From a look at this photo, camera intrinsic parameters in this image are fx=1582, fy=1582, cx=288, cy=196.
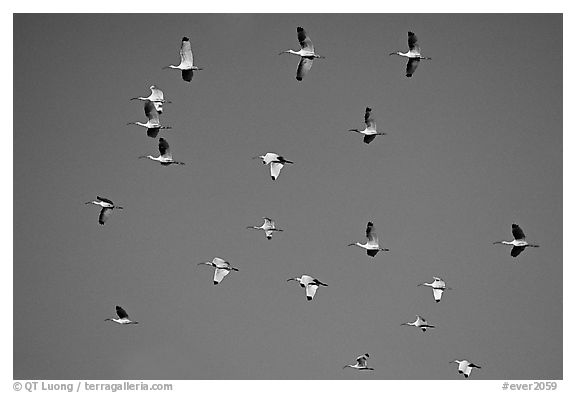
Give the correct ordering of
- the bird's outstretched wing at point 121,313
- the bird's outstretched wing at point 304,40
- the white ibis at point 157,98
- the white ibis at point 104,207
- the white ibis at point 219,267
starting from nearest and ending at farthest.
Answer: the bird's outstretched wing at point 304,40
the white ibis at point 157,98
the white ibis at point 104,207
the bird's outstretched wing at point 121,313
the white ibis at point 219,267

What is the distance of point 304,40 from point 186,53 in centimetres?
376

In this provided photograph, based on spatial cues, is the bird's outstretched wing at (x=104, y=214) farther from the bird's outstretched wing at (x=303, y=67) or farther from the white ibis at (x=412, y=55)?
the white ibis at (x=412, y=55)

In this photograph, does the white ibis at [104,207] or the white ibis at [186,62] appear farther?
the white ibis at [104,207]

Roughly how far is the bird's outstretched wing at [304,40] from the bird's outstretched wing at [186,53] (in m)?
3.49

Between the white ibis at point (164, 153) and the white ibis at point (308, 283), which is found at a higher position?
the white ibis at point (164, 153)

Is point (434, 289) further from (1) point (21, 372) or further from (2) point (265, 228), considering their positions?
(1) point (21, 372)

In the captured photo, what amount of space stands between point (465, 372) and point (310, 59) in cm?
1435

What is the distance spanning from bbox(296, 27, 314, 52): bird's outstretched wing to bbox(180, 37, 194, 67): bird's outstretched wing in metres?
3.49

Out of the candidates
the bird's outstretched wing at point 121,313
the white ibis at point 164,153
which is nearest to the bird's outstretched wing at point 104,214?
the white ibis at point 164,153

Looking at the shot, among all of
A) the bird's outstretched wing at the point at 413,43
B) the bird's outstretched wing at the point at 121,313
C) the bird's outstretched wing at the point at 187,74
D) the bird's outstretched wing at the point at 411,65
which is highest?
the bird's outstretched wing at the point at 413,43

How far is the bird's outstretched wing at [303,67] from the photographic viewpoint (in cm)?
4953

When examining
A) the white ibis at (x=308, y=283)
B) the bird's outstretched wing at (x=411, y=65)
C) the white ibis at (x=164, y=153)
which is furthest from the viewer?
the white ibis at (x=308, y=283)

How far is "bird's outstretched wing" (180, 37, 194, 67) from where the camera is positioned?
162 feet

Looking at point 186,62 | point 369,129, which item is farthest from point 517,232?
point 186,62
